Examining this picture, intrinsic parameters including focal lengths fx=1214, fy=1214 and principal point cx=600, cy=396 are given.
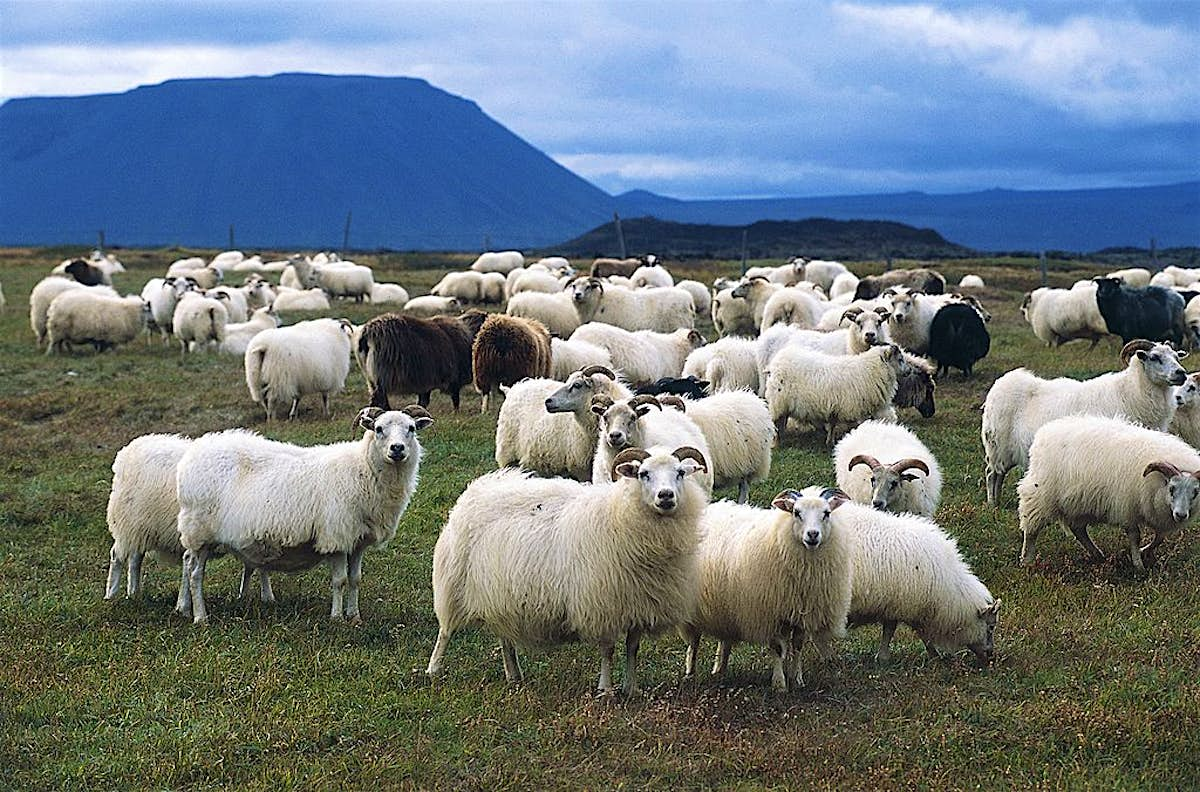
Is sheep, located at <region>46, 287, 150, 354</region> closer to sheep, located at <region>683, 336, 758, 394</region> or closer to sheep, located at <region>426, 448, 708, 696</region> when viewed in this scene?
sheep, located at <region>683, 336, 758, 394</region>

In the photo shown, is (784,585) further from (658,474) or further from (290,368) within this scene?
(290,368)

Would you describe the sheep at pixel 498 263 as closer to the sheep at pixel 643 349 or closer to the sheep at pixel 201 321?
the sheep at pixel 201 321

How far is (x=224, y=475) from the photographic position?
9.24 meters

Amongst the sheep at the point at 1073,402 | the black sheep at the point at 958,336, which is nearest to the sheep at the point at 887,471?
the sheep at the point at 1073,402

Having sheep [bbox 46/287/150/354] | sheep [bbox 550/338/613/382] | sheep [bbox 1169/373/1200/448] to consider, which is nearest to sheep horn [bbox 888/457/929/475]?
sheep [bbox 1169/373/1200/448]

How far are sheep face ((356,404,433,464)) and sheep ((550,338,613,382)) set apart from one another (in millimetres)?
7064

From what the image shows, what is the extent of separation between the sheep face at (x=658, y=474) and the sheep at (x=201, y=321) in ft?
57.8

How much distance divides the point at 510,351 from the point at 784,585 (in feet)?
30.7

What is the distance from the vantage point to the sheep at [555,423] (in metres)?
11.5

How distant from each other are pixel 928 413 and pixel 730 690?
9.11m

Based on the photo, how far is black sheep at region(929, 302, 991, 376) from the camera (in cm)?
1894

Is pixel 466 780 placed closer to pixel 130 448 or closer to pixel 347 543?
pixel 347 543

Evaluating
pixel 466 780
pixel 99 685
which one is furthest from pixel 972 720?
pixel 99 685

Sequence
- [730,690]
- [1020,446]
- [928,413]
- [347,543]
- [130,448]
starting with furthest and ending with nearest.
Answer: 1. [928,413]
2. [1020,446]
3. [130,448]
4. [347,543]
5. [730,690]
